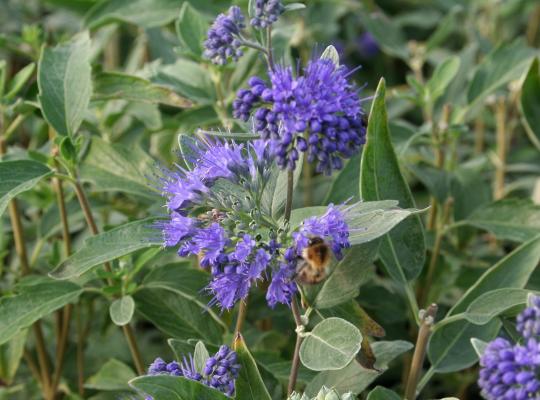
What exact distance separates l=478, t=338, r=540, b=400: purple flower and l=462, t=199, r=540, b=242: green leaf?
34.5 inches

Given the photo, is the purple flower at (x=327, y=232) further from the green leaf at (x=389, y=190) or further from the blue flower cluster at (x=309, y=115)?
the green leaf at (x=389, y=190)

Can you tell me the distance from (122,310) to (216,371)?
1.29ft

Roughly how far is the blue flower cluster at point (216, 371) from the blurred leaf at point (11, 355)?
2.27 ft

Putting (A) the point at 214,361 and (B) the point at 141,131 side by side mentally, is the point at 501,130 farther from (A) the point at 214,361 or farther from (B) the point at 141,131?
(A) the point at 214,361

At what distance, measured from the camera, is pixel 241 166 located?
1.36m

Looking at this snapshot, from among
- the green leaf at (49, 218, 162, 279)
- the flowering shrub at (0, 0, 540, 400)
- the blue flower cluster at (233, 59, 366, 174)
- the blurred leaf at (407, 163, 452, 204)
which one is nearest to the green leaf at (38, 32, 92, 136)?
the flowering shrub at (0, 0, 540, 400)

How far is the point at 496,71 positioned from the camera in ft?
7.47

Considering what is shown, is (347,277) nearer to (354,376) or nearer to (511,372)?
(354,376)

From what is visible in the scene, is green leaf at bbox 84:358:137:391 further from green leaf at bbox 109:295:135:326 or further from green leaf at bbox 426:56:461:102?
green leaf at bbox 426:56:461:102

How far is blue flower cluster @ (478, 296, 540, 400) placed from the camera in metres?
1.12

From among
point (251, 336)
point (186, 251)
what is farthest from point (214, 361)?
point (251, 336)

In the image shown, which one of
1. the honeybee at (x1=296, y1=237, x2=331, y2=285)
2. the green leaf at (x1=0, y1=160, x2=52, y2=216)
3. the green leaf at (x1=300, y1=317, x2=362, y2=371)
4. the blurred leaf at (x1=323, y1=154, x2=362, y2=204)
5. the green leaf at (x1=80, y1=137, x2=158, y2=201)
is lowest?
the green leaf at (x1=300, y1=317, x2=362, y2=371)

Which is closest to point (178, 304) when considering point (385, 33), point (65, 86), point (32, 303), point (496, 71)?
point (32, 303)

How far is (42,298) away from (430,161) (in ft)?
3.77
